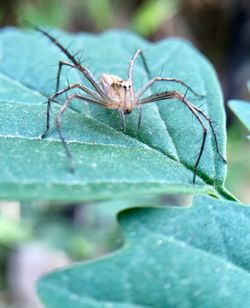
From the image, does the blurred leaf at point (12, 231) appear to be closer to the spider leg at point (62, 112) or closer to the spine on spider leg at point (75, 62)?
the spine on spider leg at point (75, 62)

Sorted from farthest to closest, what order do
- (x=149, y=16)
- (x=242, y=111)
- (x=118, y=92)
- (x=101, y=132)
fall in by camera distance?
(x=149, y=16), (x=118, y=92), (x=242, y=111), (x=101, y=132)

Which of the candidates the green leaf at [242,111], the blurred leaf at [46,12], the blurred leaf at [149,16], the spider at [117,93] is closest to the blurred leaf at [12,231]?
the blurred leaf at [46,12]

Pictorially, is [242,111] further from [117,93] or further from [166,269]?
[166,269]

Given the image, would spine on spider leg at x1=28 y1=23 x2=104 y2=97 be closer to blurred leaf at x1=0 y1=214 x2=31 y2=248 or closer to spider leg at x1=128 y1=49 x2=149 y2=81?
spider leg at x1=128 y1=49 x2=149 y2=81

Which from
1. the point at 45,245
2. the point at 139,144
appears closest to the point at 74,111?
the point at 139,144

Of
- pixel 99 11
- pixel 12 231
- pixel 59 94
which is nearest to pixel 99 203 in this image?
pixel 12 231

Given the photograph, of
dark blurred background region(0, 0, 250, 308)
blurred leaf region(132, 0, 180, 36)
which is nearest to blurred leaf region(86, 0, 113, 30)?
dark blurred background region(0, 0, 250, 308)

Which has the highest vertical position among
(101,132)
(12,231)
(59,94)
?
(12,231)
